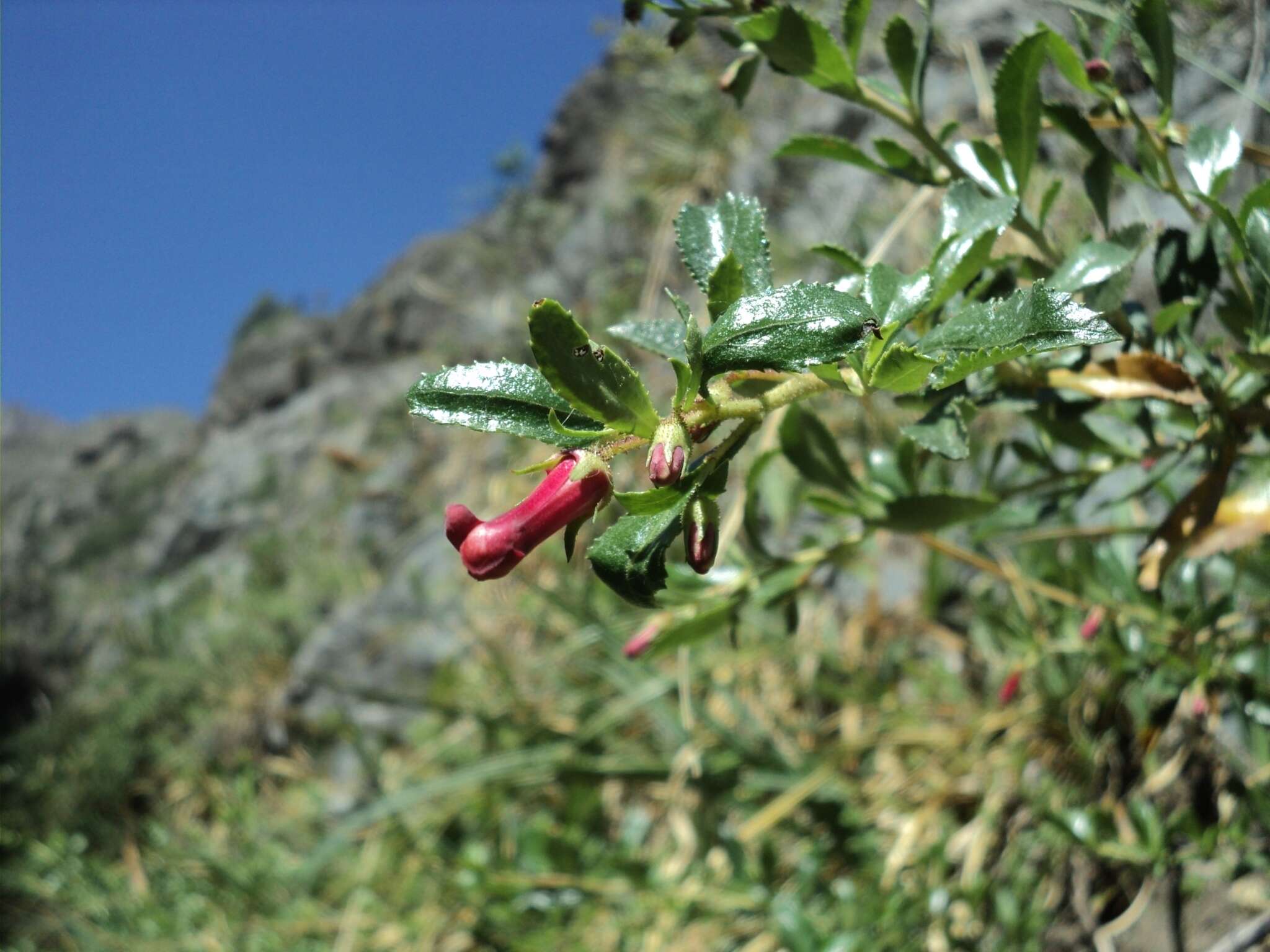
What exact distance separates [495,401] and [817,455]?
234mm

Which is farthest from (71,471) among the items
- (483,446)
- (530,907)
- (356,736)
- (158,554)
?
(530,907)

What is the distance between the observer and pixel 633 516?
29 centimetres

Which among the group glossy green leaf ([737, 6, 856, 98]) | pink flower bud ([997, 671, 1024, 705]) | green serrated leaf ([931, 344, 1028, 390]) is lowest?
pink flower bud ([997, 671, 1024, 705])

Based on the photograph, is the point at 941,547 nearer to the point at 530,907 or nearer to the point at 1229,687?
the point at 1229,687

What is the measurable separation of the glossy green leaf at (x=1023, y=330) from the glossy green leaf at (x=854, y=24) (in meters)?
0.20

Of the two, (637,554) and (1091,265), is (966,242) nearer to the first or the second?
(1091,265)

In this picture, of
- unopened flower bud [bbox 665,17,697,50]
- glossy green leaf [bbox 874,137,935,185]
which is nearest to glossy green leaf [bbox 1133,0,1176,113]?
glossy green leaf [bbox 874,137,935,185]

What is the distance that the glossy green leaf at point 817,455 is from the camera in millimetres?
479

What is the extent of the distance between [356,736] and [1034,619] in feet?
3.57

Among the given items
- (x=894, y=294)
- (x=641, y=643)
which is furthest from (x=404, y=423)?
(x=894, y=294)

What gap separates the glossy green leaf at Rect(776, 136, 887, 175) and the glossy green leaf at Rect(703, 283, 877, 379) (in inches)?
8.0

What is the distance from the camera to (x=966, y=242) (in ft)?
1.18

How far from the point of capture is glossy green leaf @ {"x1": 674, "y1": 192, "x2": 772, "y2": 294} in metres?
0.35

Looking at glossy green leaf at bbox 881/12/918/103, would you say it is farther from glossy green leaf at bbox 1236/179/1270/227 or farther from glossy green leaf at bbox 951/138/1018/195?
glossy green leaf at bbox 1236/179/1270/227
